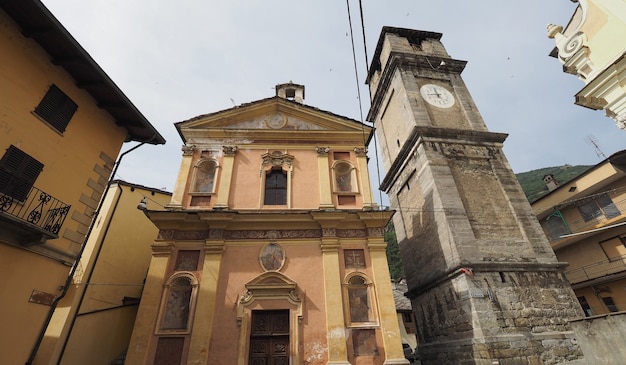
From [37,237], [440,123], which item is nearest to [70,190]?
[37,237]

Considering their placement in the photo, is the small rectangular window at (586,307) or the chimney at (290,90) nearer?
the chimney at (290,90)

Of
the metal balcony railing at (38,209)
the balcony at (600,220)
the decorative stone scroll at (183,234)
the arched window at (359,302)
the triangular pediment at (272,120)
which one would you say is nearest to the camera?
the metal balcony railing at (38,209)

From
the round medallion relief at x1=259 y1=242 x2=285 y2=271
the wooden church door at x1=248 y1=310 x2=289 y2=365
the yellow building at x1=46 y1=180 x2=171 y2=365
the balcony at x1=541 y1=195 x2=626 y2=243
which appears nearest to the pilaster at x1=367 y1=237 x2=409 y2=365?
the wooden church door at x1=248 y1=310 x2=289 y2=365

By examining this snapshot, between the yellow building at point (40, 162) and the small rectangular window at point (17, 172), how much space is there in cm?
2

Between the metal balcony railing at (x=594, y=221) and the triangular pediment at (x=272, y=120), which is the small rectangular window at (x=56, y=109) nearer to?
the triangular pediment at (x=272, y=120)

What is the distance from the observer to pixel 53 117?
825 cm

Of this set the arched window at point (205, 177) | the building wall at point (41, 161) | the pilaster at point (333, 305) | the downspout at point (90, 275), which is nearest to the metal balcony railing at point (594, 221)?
the pilaster at point (333, 305)

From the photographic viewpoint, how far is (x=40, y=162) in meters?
7.69

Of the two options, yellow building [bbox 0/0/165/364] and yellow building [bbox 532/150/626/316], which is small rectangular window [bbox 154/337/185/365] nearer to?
yellow building [bbox 0/0/165/364]

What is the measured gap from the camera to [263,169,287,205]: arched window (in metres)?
12.1

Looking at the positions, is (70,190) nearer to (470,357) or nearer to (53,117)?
(53,117)

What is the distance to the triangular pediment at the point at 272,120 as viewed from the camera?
43.3 feet

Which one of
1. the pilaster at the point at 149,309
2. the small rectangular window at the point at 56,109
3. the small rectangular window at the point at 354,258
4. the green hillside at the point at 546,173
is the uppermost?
the green hillside at the point at 546,173

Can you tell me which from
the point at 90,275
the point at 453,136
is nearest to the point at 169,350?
the point at 90,275
